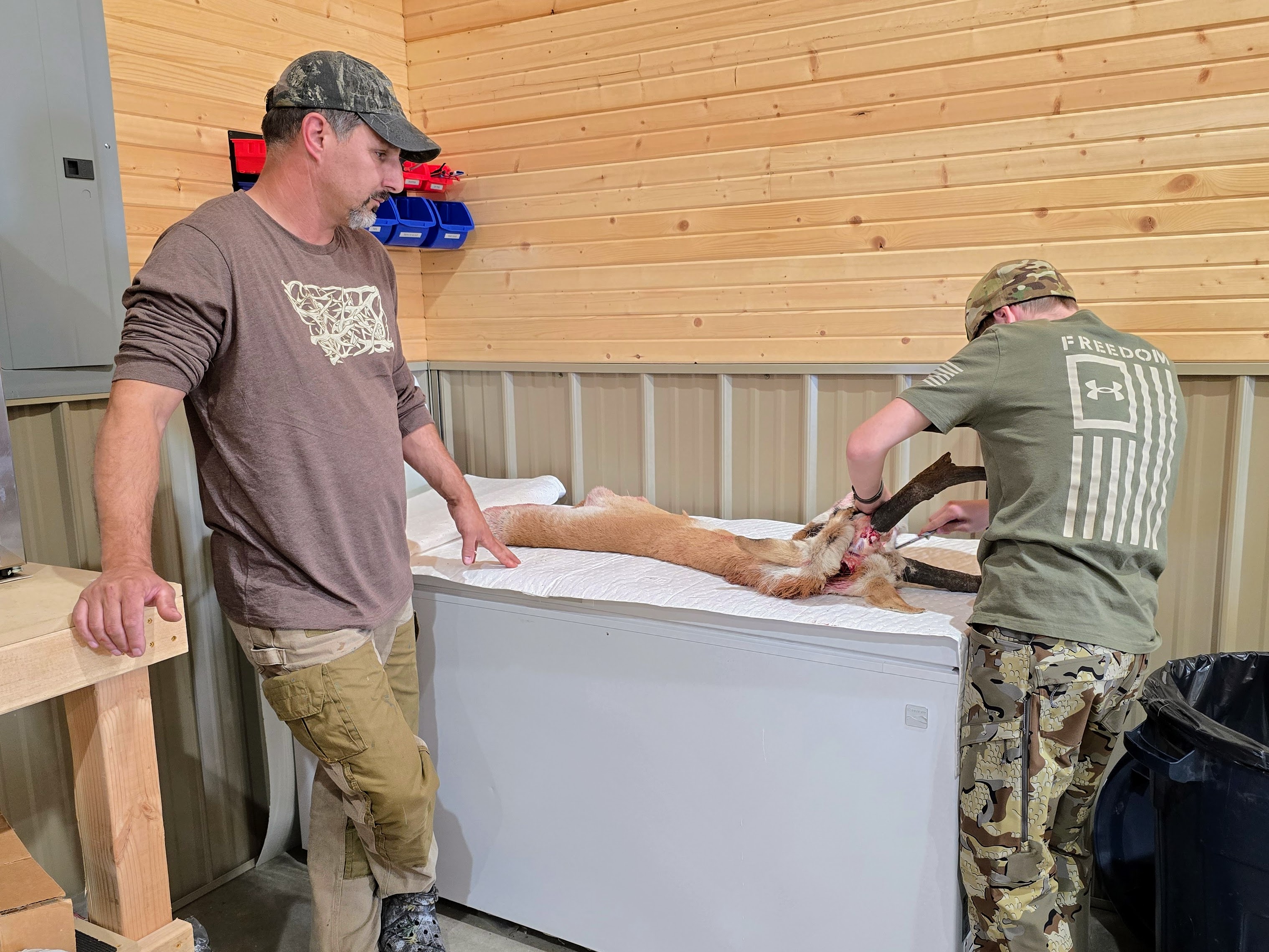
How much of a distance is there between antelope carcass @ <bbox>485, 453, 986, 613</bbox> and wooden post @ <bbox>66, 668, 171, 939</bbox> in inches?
46.5

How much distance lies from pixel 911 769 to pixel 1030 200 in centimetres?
139

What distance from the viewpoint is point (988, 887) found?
1639 mm

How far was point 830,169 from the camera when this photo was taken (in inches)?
96.7

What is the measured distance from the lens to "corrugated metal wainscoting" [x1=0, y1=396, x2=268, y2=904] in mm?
2121

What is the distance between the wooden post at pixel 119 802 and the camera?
1.20m

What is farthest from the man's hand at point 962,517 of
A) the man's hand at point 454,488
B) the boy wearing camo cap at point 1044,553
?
the man's hand at point 454,488

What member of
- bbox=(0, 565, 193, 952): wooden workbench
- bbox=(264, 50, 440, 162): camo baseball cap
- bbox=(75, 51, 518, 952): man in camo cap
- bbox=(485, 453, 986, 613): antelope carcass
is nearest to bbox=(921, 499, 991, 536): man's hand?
bbox=(485, 453, 986, 613): antelope carcass

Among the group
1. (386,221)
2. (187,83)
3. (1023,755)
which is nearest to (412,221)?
(386,221)

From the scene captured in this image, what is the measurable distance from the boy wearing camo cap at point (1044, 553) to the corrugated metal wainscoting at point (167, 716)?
1791mm

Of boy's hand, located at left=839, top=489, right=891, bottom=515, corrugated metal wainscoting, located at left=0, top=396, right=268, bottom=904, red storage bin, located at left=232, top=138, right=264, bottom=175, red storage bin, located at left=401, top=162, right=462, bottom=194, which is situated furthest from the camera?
red storage bin, located at left=401, top=162, right=462, bottom=194

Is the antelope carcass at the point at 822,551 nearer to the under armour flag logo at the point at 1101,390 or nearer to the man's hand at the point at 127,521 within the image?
the under armour flag logo at the point at 1101,390

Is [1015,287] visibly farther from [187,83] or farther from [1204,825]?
[187,83]

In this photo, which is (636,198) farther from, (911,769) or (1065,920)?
(1065,920)

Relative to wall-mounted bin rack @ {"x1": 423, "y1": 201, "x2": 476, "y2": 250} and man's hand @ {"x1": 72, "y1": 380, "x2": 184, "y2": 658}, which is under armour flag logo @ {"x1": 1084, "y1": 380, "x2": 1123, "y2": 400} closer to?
man's hand @ {"x1": 72, "y1": 380, "x2": 184, "y2": 658}
